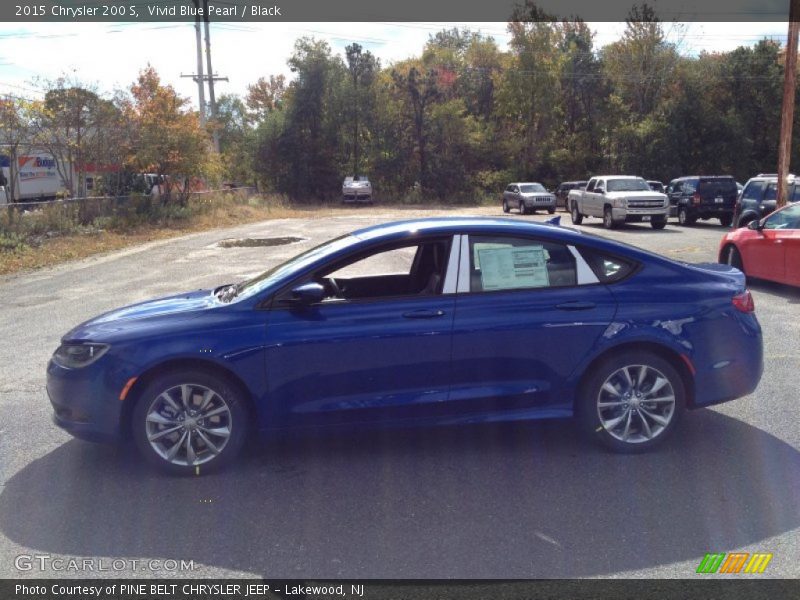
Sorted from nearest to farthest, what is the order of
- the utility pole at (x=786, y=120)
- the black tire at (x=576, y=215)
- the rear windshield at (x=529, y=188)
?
1. the utility pole at (x=786, y=120)
2. the black tire at (x=576, y=215)
3. the rear windshield at (x=529, y=188)

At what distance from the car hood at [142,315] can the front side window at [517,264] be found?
6.05 ft

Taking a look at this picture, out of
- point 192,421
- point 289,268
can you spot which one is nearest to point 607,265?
point 289,268

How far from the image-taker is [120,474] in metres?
4.95

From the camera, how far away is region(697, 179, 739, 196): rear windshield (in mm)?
26250

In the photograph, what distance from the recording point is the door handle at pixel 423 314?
193 inches

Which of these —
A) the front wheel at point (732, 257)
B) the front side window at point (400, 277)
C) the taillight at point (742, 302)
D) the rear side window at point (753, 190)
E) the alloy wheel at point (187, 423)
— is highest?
the rear side window at point (753, 190)

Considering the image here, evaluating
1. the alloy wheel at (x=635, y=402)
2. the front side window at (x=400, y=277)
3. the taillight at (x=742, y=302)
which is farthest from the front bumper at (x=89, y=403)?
the taillight at (x=742, y=302)

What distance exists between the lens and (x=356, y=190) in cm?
5019

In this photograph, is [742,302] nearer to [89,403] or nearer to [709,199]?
[89,403]

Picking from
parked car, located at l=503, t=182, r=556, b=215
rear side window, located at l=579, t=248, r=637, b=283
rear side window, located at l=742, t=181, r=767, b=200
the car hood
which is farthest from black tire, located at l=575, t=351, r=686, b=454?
parked car, located at l=503, t=182, r=556, b=215

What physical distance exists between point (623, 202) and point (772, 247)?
13656 mm

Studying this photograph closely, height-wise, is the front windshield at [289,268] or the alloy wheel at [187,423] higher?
the front windshield at [289,268]

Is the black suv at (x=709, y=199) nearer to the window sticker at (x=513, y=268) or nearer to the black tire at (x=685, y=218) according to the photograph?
the black tire at (x=685, y=218)

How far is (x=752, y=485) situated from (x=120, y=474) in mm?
4030
